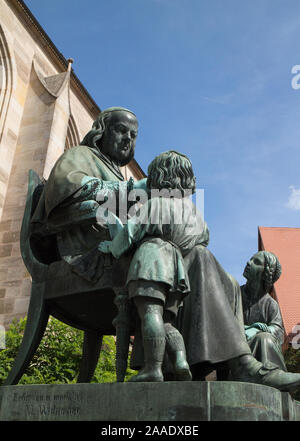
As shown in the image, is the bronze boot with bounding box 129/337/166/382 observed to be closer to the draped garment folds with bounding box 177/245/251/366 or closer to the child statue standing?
the child statue standing

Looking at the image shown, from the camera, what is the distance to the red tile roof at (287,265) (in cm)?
2270

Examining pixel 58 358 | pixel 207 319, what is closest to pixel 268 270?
pixel 207 319

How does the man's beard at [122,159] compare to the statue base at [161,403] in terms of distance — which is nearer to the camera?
the statue base at [161,403]

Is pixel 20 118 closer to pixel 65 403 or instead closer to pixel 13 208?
pixel 13 208

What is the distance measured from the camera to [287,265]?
2634cm

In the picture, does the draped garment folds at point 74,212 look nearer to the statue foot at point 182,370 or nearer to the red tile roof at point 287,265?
the statue foot at point 182,370

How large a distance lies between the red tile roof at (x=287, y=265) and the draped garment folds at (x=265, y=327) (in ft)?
56.0

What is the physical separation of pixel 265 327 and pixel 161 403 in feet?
5.70

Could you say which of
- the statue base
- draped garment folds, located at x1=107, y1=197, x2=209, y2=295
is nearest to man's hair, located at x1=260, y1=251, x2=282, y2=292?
draped garment folds, located at x1=107, y1=197, x2=209, y2=295

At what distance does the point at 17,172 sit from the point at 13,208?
4.50 feet

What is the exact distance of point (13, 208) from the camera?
611 inches

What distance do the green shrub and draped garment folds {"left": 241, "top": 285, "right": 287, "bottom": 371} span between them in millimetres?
5262

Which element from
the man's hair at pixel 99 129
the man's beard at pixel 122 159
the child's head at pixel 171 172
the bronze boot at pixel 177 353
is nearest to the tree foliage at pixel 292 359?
the man's beard at pixel 122 159

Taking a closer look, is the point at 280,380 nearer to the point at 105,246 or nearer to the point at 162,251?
the point at 162,251
